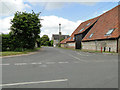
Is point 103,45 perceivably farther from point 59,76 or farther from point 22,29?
point 59,76

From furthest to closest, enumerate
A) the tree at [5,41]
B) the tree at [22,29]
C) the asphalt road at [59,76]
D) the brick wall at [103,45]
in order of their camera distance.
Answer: the tree at [22,29] → the tree at [5,41] → the brick wall at [103,45] → the asphalt road at [59,76]

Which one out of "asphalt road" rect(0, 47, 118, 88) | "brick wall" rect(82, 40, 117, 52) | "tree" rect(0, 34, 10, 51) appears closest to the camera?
"asphalt road" rect(0, 47, 118, 88)

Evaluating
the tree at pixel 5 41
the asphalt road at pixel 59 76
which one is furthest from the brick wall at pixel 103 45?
the tree at pixel 5 41

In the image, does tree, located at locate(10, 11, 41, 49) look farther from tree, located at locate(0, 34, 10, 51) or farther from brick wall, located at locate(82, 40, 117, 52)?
brick wall, located at locate(82, 40, 117, 52)

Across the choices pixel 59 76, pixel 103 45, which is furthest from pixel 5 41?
pixel 103 45

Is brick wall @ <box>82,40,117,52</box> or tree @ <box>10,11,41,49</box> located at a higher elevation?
tree @ <box>10,11,41,49</box>

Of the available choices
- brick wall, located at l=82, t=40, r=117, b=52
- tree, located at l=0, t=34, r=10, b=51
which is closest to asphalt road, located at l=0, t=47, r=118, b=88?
brick wall, located at l=82, t=40, r=117, b=52

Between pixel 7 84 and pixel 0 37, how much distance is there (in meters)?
16.8

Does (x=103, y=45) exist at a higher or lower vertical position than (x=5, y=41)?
lower

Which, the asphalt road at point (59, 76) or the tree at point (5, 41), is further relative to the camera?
the tree at point (5, 41)

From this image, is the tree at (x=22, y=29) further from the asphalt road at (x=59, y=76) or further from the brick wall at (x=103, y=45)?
the asphalt road at (x=59, y=76)

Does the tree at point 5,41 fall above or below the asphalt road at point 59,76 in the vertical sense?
above

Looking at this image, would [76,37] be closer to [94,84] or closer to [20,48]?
[20,48]

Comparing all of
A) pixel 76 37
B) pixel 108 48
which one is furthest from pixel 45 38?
pixel 108 48
